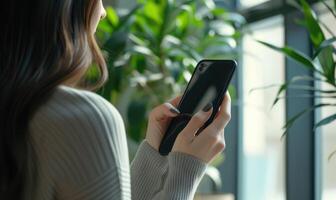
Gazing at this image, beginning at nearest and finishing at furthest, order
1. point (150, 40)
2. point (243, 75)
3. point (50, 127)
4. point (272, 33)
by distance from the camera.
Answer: point (50, 127)
point (150, 40)
point (272, 33)
point (243, 75)

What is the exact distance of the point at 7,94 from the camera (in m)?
0.79

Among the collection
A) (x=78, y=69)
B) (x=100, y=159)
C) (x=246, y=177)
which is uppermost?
(x=78, y=69)

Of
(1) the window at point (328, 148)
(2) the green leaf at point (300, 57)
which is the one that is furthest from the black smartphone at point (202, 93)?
(1) the window at point (328, 148)

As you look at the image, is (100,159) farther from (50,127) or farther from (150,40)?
(150,40)

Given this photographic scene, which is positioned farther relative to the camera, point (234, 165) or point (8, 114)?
point (234, 165)

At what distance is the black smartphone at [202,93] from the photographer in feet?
3.55

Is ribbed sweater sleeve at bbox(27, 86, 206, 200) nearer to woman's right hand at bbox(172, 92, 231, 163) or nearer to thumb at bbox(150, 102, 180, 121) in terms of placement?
woman's right hand at bbox(172, 92, 231, 163)

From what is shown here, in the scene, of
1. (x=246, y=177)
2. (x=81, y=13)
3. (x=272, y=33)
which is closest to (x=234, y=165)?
(x=246, y=177)

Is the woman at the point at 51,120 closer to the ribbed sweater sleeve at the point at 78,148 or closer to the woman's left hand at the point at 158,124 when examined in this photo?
the ribbed sweater sleeve at the point at 78,148

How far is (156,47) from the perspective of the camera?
8.07 feet

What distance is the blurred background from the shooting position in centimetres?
219

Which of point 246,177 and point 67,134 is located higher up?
point 67,134

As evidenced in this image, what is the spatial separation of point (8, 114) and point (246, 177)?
2287 millimetres

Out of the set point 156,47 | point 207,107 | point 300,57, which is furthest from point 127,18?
point 207,107
